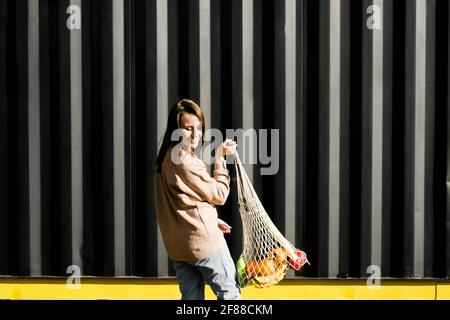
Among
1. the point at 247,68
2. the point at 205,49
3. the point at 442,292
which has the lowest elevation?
the point at 442,292

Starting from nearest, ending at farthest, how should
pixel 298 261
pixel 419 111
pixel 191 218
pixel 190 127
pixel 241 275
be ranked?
pixel 191 218 < pixel 190 127 < pixel 241 275 < pixel 298 261 < pixel 419 111

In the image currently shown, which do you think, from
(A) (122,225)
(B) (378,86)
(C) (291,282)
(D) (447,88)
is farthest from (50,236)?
(D) (447,88)

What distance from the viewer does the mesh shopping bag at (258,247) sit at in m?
3.57

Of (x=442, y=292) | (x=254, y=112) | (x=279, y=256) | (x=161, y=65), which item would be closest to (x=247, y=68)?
(x=254, y=112)

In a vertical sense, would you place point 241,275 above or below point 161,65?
below

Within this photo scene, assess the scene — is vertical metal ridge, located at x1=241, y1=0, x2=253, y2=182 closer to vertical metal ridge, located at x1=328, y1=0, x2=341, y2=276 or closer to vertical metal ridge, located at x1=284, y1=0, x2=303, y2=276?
vertical metal ridge, located at x1=284, y1=0, x2=303, y2=276

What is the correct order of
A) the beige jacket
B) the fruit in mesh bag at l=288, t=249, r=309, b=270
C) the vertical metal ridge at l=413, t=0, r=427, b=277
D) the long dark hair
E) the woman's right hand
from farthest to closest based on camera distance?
the vertical metal ridge at l=413, t=0, r=427, b=277, the fruit in mesh bag at l=288, t=249, r=309, b=270, the woman's right hand, the long dark hair, the beige jacket

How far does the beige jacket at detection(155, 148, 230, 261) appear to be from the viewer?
319cm

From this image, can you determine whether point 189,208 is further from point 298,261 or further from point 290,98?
point 290,98

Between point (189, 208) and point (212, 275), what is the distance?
0.42 meters

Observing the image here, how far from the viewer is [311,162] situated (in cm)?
397

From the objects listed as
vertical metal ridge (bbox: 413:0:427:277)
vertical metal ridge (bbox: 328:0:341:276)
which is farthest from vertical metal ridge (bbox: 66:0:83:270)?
vertical metal ridge (bbox: 413:0:427:277)

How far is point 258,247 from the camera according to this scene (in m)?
3.61

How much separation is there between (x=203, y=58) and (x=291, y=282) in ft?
5.82
